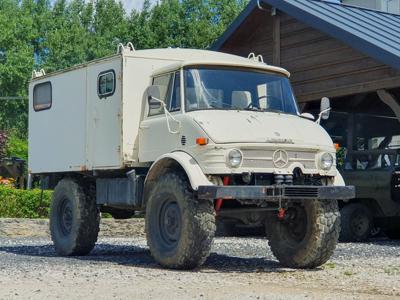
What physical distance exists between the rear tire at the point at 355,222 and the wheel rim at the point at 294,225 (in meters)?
4.95

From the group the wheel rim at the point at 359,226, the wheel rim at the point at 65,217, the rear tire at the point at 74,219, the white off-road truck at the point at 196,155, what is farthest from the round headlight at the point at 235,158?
the wheel rim at the point at 359,226

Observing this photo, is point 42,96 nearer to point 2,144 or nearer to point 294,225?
point 294,225

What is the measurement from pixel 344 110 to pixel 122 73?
378 inches

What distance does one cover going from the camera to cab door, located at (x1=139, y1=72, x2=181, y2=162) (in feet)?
34.4

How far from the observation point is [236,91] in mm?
10766

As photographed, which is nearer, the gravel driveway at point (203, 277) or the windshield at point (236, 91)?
the gravel driveway at point (203, 277)

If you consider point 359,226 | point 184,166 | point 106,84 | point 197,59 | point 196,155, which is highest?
point 197,59

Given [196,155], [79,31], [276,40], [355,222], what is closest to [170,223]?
[196,155]

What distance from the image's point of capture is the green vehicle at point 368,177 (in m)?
15.5

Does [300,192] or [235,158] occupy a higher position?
[235,158]

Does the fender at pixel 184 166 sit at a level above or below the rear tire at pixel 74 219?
above

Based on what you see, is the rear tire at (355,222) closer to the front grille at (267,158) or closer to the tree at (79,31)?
the front grille at (267,158)

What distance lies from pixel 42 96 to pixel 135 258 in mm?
3407

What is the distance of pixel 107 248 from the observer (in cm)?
1464
